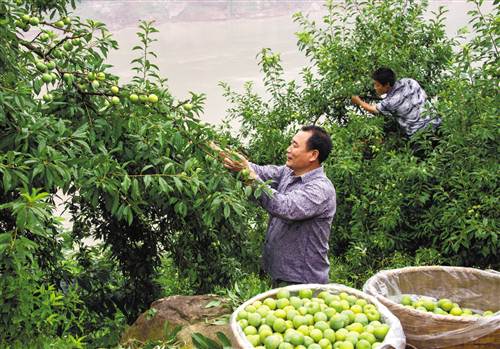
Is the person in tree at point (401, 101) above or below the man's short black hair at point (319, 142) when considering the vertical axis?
above

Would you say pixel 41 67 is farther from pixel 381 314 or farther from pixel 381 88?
pixel 381 88

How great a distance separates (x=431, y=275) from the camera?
3400 millimetres

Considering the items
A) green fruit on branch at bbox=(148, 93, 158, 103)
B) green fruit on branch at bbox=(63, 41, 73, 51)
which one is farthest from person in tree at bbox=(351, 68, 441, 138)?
green fruit on branch at bbox=(63, 41, 73, 51)

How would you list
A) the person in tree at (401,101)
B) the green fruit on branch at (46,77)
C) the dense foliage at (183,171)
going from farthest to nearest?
the person in tree at (401,101)
the green fruit on branch at (46,77)
the dense foliage at (183,171)

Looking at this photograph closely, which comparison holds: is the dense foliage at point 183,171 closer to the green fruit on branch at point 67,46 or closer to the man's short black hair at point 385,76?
the green fruit on branch at point 67,46

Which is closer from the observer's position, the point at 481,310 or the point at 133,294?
the point at 481,310

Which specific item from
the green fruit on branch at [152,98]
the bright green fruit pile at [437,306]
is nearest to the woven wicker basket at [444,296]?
the bright green fruit pile at [437,306]

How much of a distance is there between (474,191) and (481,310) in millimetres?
1157

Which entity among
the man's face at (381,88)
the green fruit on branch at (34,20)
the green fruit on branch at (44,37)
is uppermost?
the green fruit on branch at (34,20)

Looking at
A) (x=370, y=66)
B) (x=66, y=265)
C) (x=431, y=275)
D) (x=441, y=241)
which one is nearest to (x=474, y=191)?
(x=441, y=241)

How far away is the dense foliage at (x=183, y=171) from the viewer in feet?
8.93

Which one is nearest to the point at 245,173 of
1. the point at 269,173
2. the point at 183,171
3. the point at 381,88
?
the point at 183,171

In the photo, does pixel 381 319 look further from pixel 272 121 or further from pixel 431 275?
pixel 272 121

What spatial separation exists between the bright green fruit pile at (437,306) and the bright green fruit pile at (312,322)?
40 centimetres
